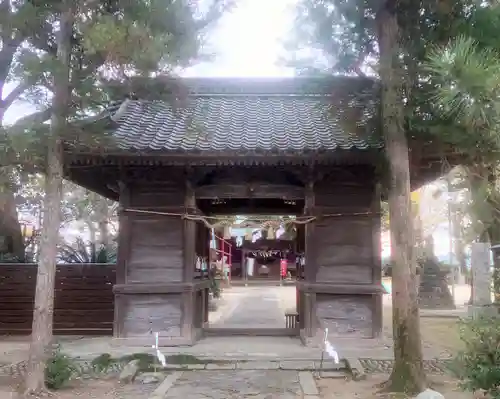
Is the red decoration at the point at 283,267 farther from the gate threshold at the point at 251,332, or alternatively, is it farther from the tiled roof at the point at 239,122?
the gate threshold at the point at 251,332

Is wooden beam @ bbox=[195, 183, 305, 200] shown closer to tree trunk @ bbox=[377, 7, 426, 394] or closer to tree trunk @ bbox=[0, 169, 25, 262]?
tree trunk @ bbox=[377, 7, 426, 394]

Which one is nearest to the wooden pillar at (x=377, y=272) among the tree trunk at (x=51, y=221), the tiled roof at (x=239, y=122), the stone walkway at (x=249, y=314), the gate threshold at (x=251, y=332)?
the tiled roof at (x=239, y=122)

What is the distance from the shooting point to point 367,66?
24.2 feet

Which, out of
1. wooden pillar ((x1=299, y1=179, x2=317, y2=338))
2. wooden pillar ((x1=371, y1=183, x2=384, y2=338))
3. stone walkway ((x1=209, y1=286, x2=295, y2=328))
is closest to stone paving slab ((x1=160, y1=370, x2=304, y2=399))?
wooden pillar ((x1=299, y1=179, x2=317, y2=338))

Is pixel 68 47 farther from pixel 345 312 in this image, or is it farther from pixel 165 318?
pixel 345 312

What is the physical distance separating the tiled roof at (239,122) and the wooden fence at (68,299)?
3.42 metres

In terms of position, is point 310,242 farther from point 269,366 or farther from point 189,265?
point 269,366

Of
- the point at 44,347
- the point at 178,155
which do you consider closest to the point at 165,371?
the point at 44,347

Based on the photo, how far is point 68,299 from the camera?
11383 mm

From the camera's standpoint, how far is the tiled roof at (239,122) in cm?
888

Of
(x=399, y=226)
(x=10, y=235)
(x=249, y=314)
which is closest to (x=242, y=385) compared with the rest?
(x=399, y=226)

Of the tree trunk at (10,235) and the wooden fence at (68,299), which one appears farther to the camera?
the tree trunk at (10,235)

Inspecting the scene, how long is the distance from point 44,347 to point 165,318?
3475 mm

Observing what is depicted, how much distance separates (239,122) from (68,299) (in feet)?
17.9
